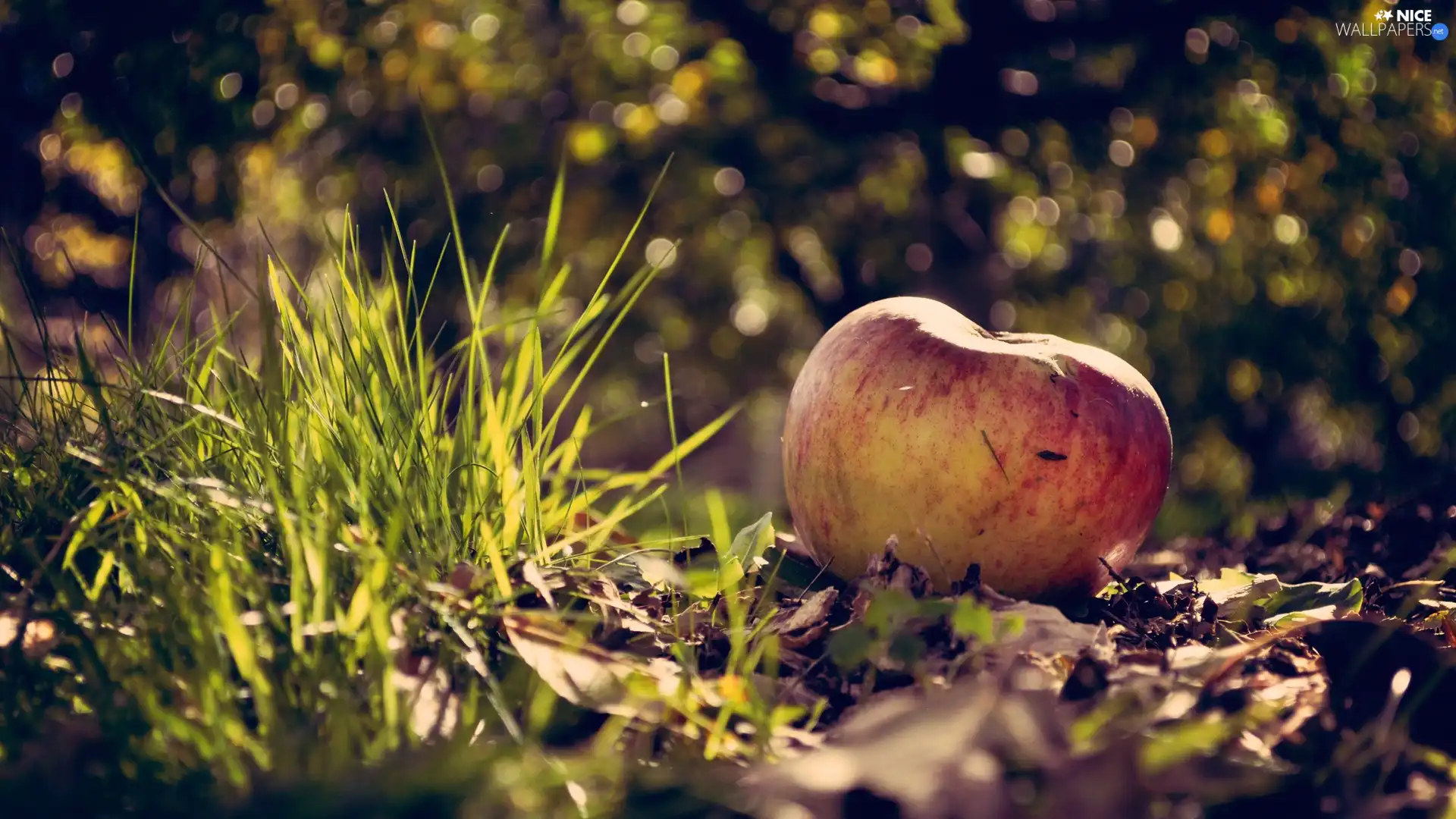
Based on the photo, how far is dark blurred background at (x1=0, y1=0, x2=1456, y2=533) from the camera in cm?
411

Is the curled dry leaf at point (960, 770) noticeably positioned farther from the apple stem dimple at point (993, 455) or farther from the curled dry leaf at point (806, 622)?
the apple stem dimple at point (993, 455)

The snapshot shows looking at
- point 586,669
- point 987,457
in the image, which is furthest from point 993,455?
point 586,669

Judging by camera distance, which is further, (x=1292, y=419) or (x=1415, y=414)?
(x=1292, y=419)

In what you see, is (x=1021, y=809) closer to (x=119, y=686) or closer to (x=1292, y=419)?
(x=119, y=686)

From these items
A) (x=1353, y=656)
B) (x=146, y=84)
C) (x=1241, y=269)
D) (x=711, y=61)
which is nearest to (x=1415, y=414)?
(x=1241, y=269)

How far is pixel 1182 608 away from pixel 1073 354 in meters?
0.44

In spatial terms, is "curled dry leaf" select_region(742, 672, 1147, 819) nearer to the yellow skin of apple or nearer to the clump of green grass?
the clump of green grass

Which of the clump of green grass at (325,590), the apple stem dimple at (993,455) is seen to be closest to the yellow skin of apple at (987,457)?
the apple stem dimple at (993,455)

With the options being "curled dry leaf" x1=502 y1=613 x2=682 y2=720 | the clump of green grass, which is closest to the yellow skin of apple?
the clump of green grass

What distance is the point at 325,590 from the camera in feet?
3.64

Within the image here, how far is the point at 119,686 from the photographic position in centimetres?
109

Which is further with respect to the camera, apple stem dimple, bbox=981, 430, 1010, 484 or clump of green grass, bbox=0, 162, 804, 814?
apple stem dimple, bbox=981, 430, 1010, 484

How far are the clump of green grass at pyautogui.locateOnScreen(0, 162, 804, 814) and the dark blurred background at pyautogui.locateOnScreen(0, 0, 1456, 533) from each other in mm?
2532

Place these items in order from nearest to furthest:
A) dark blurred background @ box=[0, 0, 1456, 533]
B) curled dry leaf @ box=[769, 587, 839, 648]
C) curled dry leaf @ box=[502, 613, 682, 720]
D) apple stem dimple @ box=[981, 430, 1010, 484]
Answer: curled dry leaf @ box=[502, 613, 682, 720]
curled dry leaf @ box=[769, 587, 839, 648]
apple stem dimple @ box=[981, 430, 1010, 484]
dark blurred background @ box=[0, 0, 1456, 533]
